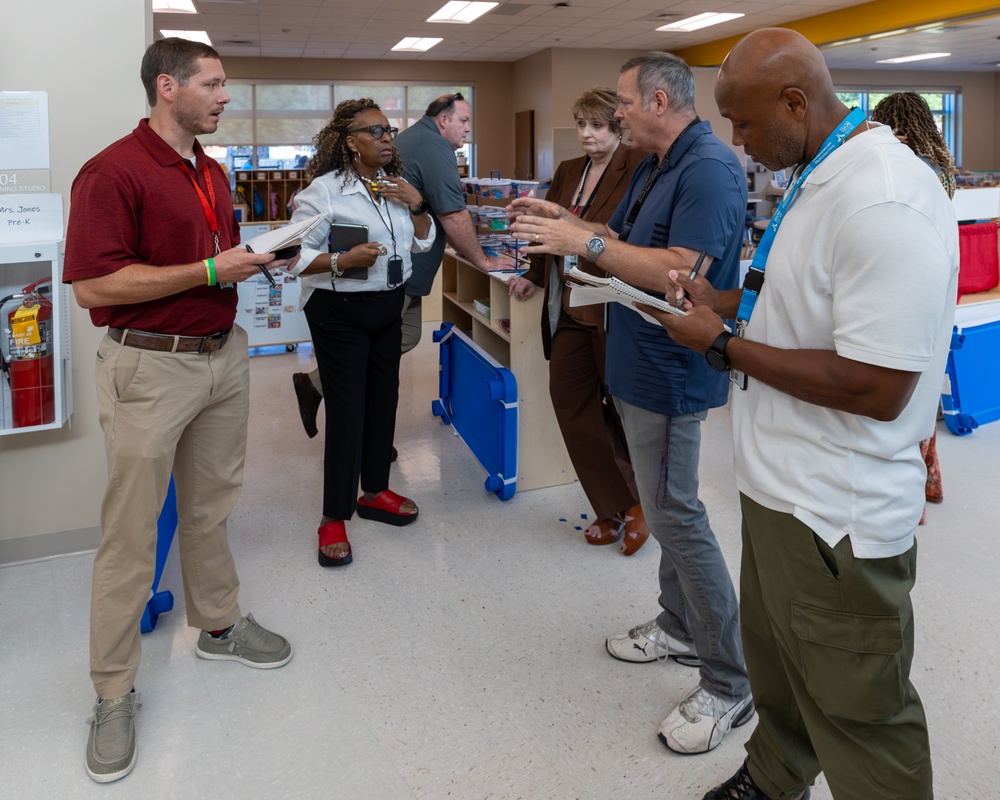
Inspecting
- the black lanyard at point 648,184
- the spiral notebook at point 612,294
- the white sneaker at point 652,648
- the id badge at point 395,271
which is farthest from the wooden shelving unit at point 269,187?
the spiral notebook at point 612,294

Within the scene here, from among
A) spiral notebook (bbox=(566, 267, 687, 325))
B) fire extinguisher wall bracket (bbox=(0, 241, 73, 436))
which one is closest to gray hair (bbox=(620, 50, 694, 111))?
spiral notebook (bbox=(566, 267, 687, 325))

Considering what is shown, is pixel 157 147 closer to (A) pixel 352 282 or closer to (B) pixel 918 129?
(A) pixel 352 282

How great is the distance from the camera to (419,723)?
7.23ft

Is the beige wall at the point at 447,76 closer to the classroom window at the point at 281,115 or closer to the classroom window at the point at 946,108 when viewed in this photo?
the classroom window at the point at 281,115

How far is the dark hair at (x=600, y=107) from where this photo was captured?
3.02 metres

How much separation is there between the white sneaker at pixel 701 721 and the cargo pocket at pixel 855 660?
730 millimetres

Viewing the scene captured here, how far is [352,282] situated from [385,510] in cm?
100

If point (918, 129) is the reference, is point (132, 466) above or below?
below

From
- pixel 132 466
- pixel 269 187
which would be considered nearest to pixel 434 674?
pixel 132 466

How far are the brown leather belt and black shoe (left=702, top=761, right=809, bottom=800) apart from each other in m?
1.61

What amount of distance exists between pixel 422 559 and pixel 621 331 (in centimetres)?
139

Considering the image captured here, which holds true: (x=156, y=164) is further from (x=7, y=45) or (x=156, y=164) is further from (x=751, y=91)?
(x=751, y=91)

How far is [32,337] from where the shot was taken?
8.88 ft

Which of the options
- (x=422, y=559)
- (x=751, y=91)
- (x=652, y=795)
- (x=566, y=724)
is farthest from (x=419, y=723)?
(x=751, y=91)
